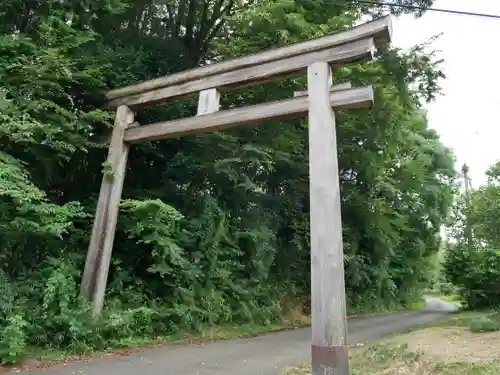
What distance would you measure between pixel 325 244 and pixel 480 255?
11.2m

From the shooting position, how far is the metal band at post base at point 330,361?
190 inches

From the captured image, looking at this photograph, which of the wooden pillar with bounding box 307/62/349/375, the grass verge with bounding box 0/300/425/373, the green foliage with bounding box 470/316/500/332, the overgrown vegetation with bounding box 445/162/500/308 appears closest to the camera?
the wooden pillar with bounding box 307/62/349/375

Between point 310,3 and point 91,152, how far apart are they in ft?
18.4

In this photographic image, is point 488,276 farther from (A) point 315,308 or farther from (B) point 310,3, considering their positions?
(A) point 315,308

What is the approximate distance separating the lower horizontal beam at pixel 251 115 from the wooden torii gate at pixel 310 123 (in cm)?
1

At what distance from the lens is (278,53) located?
253 inches

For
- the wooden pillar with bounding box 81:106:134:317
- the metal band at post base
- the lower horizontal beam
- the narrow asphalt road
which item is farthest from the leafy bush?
the wooden pillar with bounding box 81:106:134:317

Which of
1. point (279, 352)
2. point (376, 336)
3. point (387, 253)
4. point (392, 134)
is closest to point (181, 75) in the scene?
point (279, 352)

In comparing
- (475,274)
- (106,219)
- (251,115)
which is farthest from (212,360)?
(475,274)

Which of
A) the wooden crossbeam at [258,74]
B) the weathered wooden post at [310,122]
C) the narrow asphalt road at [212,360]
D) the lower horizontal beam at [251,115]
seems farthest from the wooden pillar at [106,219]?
the narrow asphalt road at [212,360]

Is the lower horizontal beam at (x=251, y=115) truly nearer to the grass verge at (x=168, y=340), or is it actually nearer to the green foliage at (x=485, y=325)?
the grass verge at (x=168, y=340)

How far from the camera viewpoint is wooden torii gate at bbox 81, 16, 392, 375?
16.8 feet

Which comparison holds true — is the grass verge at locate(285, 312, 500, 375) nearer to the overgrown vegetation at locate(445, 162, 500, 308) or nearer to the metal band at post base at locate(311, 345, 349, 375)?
the metal band at post base at locate(311, 345, 349, 375)

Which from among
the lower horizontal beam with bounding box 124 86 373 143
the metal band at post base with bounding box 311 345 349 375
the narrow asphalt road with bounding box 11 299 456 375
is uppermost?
the lower horizontal beam with bounding box 124 86 373 143
